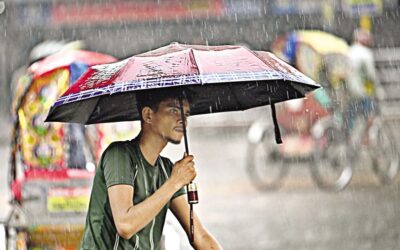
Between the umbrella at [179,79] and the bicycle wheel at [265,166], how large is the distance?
23.8 feet

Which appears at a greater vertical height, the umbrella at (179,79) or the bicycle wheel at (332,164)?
the umbrella at (179,79)

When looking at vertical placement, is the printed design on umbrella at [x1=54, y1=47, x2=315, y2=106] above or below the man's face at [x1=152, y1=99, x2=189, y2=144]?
above

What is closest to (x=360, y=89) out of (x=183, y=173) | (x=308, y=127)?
(x=308, y=127)

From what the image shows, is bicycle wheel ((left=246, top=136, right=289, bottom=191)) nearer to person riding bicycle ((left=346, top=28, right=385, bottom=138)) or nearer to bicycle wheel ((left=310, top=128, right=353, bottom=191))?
bicycle wheel ((left=310, top=128, right=353, bottom=191))

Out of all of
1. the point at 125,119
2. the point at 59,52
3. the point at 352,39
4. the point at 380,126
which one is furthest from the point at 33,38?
the point at 125,119

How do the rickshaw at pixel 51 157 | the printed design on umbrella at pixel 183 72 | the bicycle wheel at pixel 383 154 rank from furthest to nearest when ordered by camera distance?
the bicycle wheel at pixel 383 154, the rickshaw at pixel 51 157, the printed design on umbrella at pixel 183 72

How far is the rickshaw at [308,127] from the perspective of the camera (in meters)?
11.5

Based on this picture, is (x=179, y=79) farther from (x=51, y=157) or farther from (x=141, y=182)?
(x=51, y=157)

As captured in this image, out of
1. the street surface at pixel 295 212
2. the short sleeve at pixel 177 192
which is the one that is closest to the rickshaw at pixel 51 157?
the street surface at pixel 295 212

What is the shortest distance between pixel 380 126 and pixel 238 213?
2.29 metres

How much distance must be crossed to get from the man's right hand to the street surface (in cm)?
512

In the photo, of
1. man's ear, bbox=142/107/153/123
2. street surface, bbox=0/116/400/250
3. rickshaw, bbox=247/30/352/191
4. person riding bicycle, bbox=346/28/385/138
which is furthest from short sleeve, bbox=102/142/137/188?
person riding bicycle, bbox=346/28/385/138

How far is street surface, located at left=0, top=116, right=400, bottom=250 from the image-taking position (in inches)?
359

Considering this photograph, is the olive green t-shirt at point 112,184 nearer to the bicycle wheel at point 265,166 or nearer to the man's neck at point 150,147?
the man's neck at point 150,147
